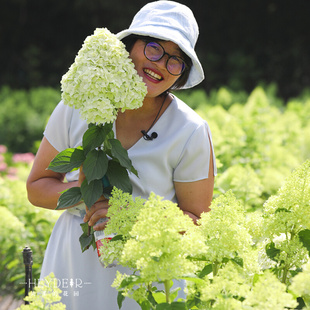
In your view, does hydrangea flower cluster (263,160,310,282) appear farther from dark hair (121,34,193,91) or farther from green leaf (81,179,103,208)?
dark hair (121,34,193,91)

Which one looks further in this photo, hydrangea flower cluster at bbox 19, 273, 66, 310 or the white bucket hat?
the white bucket hat

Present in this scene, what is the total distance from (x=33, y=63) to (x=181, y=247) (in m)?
12.7

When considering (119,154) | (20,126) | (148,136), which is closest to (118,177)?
(119,154)

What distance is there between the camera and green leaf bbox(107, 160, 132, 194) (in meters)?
1.72

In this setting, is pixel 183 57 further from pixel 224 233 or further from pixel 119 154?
pixel 224 233

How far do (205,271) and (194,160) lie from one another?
60 centimetres

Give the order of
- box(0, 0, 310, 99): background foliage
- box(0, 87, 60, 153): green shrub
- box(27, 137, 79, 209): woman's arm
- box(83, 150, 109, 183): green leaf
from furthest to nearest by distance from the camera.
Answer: box(0, 0, 310, 99): background foliage
box(0, 87, 60, 153): green shrub
box(27, 137, 79, 209): woman's arm
box(83, 150, 109, 183): green leaf

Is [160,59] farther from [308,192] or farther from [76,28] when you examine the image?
[76,28]

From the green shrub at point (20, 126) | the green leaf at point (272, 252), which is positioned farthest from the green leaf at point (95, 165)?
the green shrub at point (20, 126)

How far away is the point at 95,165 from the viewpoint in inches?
66.0

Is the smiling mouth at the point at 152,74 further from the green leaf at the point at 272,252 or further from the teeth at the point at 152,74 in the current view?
the green leaf at the point at 272,252

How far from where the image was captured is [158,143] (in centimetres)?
207

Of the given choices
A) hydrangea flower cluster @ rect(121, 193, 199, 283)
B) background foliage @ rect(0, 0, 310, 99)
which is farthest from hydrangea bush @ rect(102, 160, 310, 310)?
background foliage @ rect(0, 0, 310, 99)

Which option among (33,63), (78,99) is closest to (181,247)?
(78,99)
